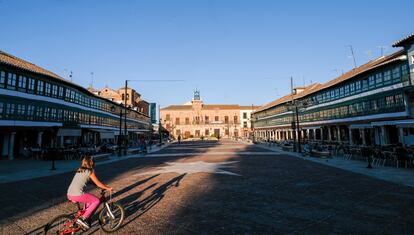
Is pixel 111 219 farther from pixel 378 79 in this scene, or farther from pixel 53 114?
pixel 378 79

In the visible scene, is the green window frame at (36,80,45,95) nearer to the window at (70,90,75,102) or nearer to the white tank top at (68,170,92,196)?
the window at (70,90,75,102)

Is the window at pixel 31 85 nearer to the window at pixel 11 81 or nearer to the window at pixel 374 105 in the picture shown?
the window at pixel 11 81

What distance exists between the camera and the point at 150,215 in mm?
6051

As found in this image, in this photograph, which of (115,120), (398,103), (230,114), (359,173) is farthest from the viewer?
(230,114)

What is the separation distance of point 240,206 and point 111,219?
139 inches

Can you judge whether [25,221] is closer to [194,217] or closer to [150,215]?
[150,215]

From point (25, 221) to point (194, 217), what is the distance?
4295mm

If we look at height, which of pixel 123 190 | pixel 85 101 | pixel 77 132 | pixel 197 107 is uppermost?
pixel 197 107

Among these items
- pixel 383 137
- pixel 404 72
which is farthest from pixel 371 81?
pixel 383 137

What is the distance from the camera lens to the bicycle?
14.6 feet

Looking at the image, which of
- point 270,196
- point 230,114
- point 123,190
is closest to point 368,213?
point 270,196

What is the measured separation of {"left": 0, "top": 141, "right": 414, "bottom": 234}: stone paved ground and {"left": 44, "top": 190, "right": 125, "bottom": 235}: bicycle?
0.27 metres

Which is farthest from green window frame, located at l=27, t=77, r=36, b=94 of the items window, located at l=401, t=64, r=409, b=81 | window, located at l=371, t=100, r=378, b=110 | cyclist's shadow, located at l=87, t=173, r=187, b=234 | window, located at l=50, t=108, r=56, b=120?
window, located at l=371, t=100, r=378, b=110

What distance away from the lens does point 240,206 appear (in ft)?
21.7
